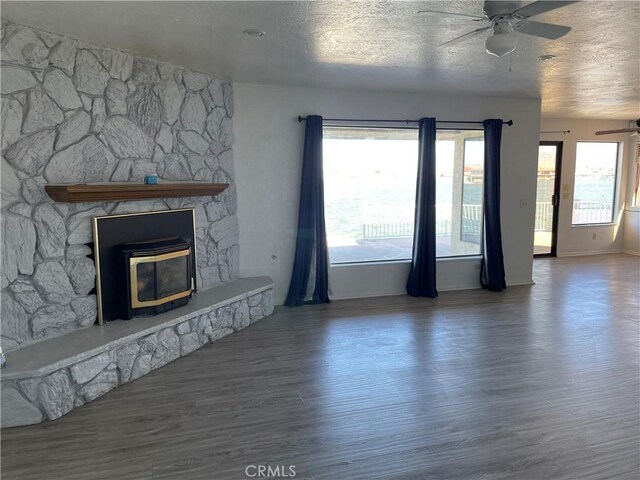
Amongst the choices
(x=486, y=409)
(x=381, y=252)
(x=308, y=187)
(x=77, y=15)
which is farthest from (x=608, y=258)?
(x=77, y=15)

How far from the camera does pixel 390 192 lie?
246 inches

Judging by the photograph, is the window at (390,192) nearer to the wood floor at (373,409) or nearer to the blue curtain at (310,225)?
the blue curtain at (310,225)

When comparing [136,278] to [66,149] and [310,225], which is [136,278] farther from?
[310,225]

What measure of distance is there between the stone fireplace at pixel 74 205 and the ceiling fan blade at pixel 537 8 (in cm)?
306

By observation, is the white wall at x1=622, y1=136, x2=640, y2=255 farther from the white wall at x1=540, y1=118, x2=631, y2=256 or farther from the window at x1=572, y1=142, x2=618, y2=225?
the window at x1=572, y1=142, x2=618, y2=225

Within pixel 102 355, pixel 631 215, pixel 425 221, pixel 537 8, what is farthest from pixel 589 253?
pixel 102 355

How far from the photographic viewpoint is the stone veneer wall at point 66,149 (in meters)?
3.27

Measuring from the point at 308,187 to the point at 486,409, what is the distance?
3.24 meters

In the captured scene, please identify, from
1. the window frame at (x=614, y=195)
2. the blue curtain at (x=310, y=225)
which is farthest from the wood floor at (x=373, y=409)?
the window frame at (x=614, y=195)

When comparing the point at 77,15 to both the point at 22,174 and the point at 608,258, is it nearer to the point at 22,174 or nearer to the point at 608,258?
the point at 22,174

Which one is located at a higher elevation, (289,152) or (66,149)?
(289,152)

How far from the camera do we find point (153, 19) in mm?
3182

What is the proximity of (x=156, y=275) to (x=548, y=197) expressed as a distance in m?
7.69
